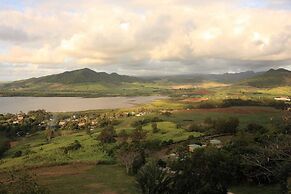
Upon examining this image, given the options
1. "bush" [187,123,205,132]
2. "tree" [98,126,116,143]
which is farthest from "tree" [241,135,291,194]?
"bush" [187,123,205,132]

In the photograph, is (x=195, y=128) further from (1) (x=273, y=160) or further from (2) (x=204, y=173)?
(1) (x=273, y=160)

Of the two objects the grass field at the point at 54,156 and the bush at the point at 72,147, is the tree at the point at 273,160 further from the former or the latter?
the bush at the point at 72,147

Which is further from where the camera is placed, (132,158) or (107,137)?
(107,137)

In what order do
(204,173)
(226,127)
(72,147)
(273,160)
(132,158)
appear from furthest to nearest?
(226,127) < (72,147) < (132,158) < (204,173) < (273,160)

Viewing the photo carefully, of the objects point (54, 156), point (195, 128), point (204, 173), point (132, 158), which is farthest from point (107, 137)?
point (204, 173)

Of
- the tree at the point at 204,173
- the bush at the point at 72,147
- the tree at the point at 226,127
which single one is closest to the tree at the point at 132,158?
the tree at the point at 204,173

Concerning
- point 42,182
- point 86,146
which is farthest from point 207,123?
point 42,182

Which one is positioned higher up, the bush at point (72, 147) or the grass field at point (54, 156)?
the bush at point (72, 147)

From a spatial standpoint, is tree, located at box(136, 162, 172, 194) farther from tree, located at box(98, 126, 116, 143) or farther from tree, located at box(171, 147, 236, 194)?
tree, located at box(98, 126, 116, 143)
